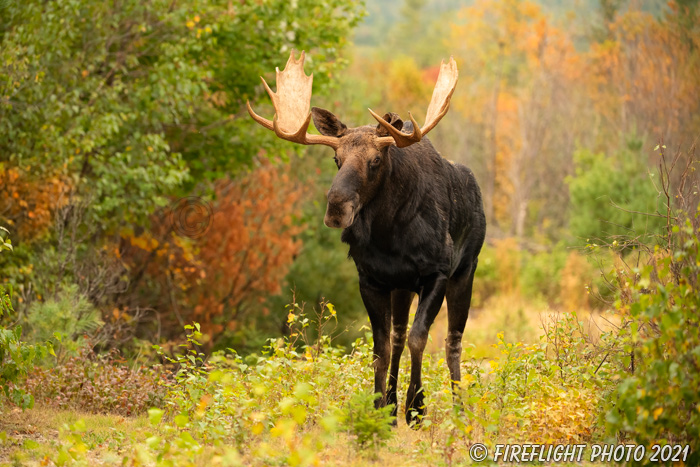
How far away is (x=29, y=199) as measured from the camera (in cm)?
1260

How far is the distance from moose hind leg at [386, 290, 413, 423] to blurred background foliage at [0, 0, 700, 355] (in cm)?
170

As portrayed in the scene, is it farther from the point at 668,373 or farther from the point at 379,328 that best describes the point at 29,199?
the point at 668,373

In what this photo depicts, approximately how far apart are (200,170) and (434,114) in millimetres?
10179

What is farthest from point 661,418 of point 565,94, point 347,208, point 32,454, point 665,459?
point 565,94

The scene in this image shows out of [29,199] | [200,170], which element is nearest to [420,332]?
[29,199]

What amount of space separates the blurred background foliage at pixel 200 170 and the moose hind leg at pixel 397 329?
170cm

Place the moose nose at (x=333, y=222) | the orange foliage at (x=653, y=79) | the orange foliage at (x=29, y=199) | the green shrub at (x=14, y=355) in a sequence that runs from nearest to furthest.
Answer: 1. the green shrub at (x=14, y=355)
2. the moose nose at (x=333, y=222)
3. the orange foliage at (x=29, y=199)
4. the orange foliage at (x=653, y=79)

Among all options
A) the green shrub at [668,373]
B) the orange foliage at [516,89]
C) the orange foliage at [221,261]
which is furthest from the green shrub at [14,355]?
the orange foliage at [516,89]

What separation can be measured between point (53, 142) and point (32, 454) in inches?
295

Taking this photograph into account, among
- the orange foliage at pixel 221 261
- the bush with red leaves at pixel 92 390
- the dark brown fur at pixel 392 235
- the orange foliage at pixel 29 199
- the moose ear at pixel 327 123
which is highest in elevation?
the moose ear at pixel 327 123

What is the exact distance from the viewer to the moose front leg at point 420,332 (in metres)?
6.89

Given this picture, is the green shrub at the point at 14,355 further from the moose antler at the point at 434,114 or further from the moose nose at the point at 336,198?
the moose antler at the point at 434,114

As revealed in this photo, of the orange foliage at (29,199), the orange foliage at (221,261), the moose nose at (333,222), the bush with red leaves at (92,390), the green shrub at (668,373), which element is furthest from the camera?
the orange foliage at (221,261)

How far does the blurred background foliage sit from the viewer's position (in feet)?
40.4
